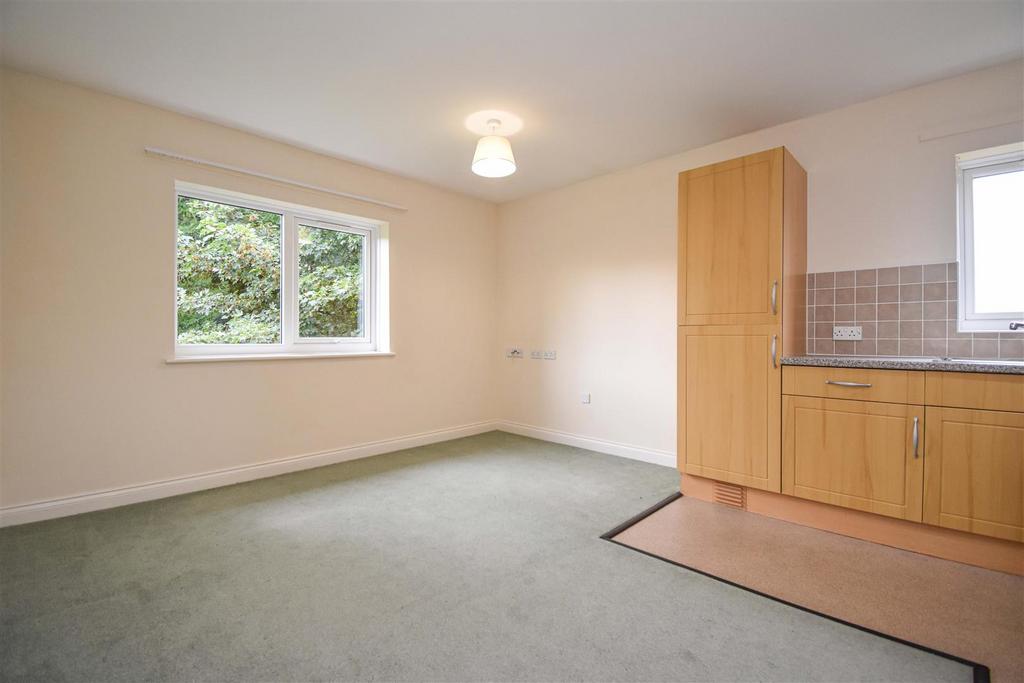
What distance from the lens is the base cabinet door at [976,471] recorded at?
2008mm

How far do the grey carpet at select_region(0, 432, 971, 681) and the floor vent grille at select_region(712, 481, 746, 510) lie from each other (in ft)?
1.45

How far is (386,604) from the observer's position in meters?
1.82

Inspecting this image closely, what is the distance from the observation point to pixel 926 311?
2.64m

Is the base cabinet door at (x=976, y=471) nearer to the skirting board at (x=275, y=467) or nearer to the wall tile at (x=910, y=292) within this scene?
the wall tile at (x=910, y=292)

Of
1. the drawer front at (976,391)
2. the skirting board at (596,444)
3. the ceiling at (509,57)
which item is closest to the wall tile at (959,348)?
the drawer front at (976,391)

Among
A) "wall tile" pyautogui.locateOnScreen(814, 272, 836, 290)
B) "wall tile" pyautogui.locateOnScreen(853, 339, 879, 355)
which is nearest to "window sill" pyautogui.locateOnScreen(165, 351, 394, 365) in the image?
"wall tile" pyautogui.locateOnScreen(814, 272, 836, 290)

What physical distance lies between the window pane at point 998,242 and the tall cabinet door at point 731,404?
1088 millimetres

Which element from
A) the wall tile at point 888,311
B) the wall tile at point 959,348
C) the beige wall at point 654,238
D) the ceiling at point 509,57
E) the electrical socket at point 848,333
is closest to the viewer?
the ceiling at point 509,57

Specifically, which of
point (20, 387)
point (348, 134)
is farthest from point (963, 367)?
point (20, 387)

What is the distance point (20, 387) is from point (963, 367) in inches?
184

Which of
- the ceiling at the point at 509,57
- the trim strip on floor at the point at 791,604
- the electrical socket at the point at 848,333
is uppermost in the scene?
the ceiling at the point at 509,57

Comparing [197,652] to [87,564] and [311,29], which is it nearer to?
[87,564]

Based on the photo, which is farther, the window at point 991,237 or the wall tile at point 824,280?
the wall tile at point 824,280

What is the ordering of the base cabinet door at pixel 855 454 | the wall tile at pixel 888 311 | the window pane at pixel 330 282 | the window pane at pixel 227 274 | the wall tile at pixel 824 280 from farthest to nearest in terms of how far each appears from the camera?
the window pane at pixel 330 282 < the window pane at pixel 227 274 < the wall tile at pixel 824 280 < the wall tile at pixel 888 311 < the base cabinet door at pixel 855 454
